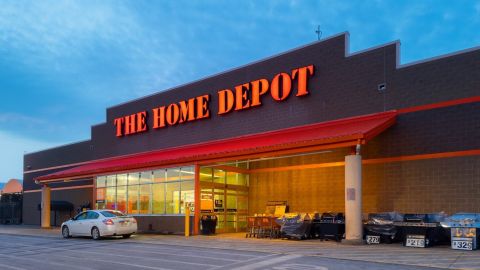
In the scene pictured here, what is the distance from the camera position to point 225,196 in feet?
86.0

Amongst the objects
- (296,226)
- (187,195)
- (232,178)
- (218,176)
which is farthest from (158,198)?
(296,226)

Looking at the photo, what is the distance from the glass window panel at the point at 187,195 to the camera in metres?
25.0

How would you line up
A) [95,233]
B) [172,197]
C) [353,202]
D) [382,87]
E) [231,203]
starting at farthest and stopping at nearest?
[231,203] → [172,197] → [95,233] → [382,87] → [353,202]

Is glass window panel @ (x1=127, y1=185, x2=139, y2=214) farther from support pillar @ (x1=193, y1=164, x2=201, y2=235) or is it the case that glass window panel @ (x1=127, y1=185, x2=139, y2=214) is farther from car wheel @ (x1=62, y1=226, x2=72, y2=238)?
support pillar @ (x1=193, y1=164, x2=201, y2=235)

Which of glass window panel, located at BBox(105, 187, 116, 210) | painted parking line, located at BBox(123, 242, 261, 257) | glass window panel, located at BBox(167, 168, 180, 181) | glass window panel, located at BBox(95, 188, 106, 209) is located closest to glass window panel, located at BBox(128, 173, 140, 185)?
glass window panel, located at BBox(105, 187, 116, 210)

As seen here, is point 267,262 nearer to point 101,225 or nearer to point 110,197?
point 101,225

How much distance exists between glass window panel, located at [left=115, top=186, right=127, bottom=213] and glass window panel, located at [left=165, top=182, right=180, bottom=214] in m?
4.46

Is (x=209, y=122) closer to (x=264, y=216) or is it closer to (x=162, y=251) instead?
(x=264, y=216)

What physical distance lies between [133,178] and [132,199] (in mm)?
1293

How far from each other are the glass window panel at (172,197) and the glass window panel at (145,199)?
1.69 meters

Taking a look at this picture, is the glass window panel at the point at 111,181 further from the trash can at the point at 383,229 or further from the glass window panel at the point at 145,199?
the trash can at the point at 383,229

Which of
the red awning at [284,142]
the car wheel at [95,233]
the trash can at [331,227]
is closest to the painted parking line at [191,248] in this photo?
the car wheel at [95,233]

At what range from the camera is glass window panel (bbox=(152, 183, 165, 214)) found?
27041 mm

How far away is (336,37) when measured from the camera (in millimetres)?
22734
